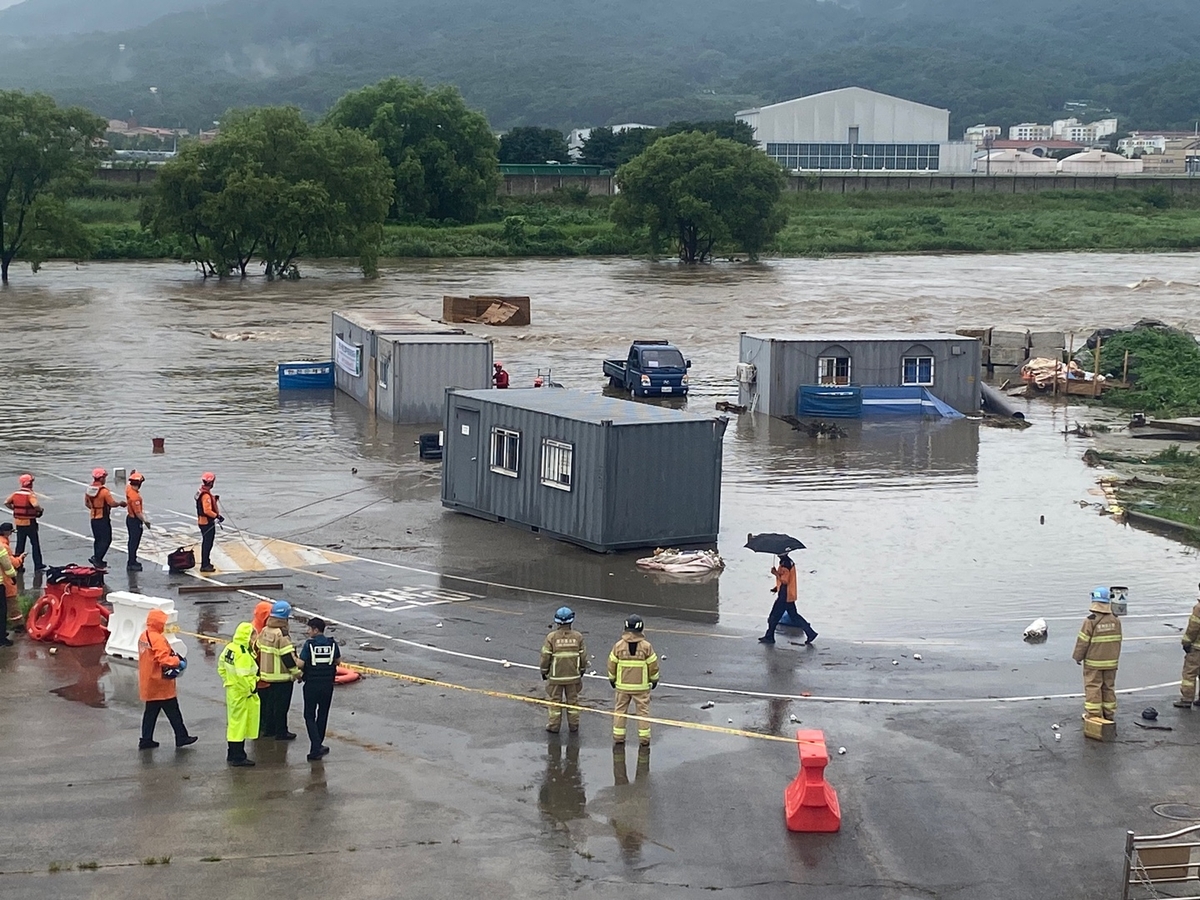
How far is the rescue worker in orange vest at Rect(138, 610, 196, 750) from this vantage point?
14.0m

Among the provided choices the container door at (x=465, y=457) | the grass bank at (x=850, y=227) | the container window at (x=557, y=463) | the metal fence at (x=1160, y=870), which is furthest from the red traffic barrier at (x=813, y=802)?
the grass bank at (x=850, y=227)

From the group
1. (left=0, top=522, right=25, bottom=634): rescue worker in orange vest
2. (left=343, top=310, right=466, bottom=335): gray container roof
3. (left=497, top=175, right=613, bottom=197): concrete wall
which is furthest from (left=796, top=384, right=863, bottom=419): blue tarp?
(left=497, top=175, right=613, bottom=197): concrete wall

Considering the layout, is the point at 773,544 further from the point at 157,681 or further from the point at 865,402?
the point at 865,402

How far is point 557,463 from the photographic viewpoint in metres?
24.3

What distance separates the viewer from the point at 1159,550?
2483 centimetres

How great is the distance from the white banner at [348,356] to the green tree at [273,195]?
36.8 m

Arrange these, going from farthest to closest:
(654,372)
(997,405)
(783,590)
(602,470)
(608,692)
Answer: (654,372) → (997,405) → (602,470) → (783,590) → (608,692)

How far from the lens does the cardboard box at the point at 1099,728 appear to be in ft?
49.5

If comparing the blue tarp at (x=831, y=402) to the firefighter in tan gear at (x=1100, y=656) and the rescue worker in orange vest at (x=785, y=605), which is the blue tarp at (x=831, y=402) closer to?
the rescue worker in orange vest at (x=785, y=605)

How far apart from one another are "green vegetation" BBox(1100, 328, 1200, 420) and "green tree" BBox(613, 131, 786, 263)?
48.7 meters

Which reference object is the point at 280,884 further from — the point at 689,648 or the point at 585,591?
the point at 585,591

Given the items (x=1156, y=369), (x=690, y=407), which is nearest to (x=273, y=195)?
(x=690, y=407)

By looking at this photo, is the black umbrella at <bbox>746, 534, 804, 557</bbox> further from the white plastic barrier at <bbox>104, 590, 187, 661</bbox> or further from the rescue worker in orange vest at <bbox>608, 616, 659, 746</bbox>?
the white plastic barrier at <bbox>104, 590, 187, 661</bbox>

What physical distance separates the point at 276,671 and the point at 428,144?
330ft
